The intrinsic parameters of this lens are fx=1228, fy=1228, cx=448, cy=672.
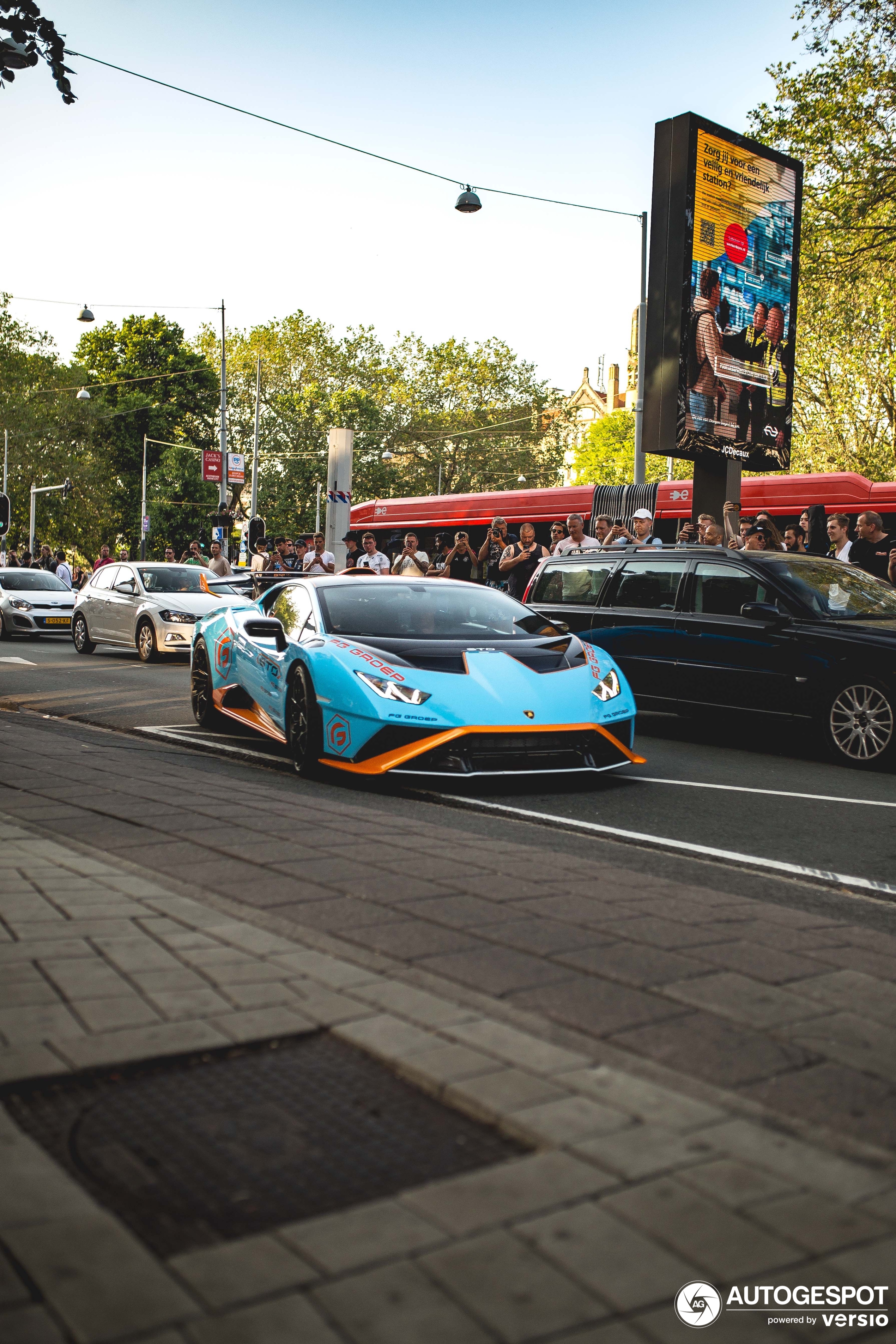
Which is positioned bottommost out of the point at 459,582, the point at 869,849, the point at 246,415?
the point at 869,849

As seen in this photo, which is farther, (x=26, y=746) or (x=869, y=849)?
(x=26, y=746)

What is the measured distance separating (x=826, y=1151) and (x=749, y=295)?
57.2 ft

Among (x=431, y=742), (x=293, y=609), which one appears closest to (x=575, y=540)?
(x=293, y=609)

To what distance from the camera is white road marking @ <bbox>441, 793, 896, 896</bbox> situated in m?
5.16

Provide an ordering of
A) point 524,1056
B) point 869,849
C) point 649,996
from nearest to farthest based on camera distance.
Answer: point 524,1056 < point 649,996 < point 869,849

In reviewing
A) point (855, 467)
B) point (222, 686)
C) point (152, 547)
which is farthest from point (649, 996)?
point (152, 547)

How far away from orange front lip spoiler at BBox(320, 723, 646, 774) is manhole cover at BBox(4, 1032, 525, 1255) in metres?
4.05

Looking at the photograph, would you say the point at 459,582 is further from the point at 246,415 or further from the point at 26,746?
the point at 246,415

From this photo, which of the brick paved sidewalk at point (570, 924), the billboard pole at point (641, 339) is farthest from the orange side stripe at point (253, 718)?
the billboard pole at point (641, 339)

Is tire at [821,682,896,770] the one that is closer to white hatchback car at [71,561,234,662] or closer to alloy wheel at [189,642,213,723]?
alloy wheel at [189,642,213,723]

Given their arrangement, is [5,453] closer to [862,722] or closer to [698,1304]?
[862,722]

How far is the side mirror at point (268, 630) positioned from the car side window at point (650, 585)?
146 inches

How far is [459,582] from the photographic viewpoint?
8.88 m

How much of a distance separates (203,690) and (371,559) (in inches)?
358
